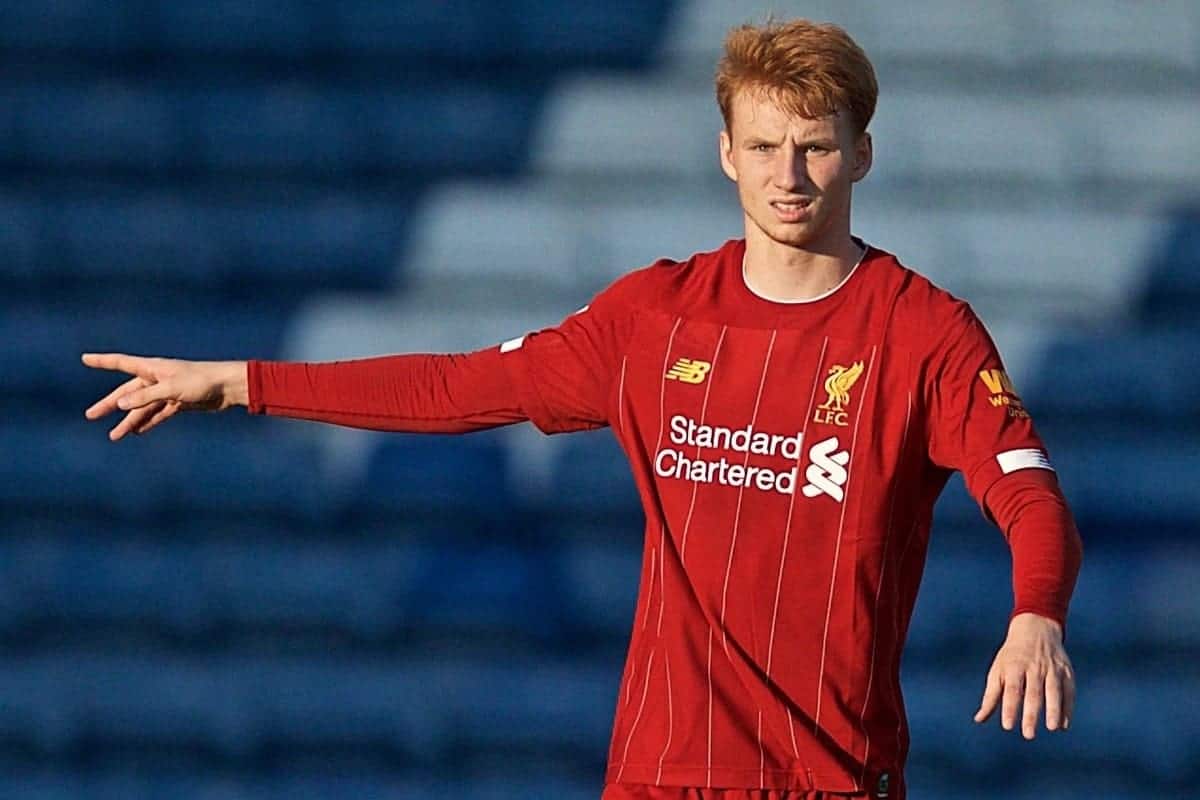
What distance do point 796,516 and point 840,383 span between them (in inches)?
6.2

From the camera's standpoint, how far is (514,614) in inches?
162

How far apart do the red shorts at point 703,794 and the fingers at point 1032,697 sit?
0.45m

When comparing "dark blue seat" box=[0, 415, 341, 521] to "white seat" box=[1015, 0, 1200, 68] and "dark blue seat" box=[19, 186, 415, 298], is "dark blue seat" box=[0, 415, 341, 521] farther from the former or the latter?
"white seat" box=[1015, 0, 1200, 68]

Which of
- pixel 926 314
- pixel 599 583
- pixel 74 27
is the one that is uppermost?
pixel 74 27

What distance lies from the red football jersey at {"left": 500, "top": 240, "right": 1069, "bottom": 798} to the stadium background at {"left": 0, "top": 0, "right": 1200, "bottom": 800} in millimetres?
1446

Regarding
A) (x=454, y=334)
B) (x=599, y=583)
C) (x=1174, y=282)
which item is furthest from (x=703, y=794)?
(x=1174, y=282)

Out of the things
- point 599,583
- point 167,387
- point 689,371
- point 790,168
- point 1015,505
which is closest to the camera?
point 1015,505

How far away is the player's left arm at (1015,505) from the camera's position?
2219 mm

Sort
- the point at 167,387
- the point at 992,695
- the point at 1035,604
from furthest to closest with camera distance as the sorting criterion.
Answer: the point at 167,387 → the point at 1035,604 → the point at 992,695

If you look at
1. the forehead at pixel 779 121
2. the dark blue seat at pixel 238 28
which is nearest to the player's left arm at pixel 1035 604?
the forehead at pixel 779 121

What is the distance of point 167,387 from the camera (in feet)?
9.14

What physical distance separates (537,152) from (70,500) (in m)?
1.04

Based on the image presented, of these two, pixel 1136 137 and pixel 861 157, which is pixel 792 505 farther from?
pixel 1136 137

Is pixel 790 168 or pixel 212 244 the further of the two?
pixel 212 244
